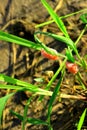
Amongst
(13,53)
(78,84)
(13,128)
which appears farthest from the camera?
(13,53)

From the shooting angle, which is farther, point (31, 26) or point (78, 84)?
point (31, 26)

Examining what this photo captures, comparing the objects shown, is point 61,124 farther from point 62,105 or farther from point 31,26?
point 31,26

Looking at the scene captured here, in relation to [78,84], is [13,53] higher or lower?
higher

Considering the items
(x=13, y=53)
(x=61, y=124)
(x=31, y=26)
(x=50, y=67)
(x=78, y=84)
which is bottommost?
(x=61, y=124)

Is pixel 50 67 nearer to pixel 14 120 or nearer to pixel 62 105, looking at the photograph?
pixel 62 105

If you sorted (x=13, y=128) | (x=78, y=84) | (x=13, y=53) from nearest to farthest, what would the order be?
1. (x=78, y=84)
2. (x=13, y=128)
3. (x=13, y=53)

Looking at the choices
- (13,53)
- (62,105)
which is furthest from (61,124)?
(13,53)

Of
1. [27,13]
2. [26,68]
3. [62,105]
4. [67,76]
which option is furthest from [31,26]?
[62,105]
